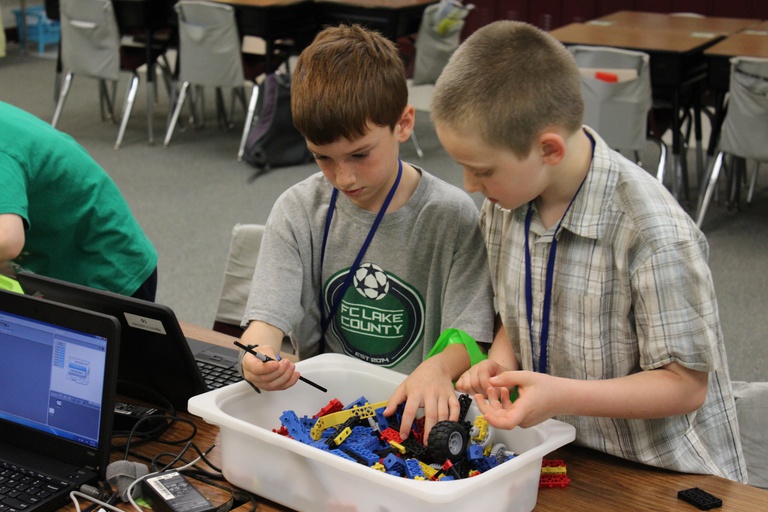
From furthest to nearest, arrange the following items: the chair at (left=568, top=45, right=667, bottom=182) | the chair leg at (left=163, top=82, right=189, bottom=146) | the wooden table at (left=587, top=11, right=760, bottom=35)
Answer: the chair leg at (left=163, top=82, right=189, bottom=146), the wooden table at (left=587, top=11, right=760, bottom=35), the chair at (left=568, top=45, right=667, bottom=182)

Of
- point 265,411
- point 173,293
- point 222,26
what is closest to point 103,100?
point 222,26

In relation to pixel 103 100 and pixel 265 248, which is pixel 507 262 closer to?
pixel 265 248

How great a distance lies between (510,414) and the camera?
111 centimetres

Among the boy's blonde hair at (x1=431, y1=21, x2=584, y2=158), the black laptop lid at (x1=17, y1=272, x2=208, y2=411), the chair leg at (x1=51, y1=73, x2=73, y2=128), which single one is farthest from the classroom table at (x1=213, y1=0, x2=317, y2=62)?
the boy's blonde hair at (x1=431, y1=21, x2=584, y2=158)

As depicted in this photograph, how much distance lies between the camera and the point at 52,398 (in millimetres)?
1309

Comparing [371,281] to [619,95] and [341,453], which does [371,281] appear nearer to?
[341,453]

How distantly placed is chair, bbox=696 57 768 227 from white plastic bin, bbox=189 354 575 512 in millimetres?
3046

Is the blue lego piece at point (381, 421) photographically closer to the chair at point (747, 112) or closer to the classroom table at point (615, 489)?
the classroom table at point (615, 489)

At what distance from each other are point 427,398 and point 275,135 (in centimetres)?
427

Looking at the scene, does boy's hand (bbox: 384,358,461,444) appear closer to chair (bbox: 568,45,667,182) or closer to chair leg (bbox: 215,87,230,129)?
chair (bbox: 568,45,667,182)

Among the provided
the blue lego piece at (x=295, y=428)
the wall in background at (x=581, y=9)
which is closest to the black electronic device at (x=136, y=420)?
the blue lego piece at (x=295, y=428)

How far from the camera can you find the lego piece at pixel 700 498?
1.20 metres

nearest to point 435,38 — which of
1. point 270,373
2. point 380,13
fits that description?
point 380,13

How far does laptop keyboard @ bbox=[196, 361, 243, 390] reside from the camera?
1.56 meters
